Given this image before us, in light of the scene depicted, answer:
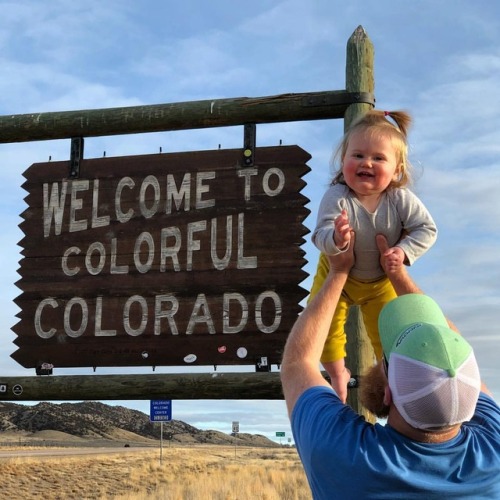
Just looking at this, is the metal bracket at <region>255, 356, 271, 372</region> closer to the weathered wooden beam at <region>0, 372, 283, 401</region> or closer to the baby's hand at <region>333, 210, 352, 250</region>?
the weathered wooden beam at <region>0, 372, 283, 401</region>

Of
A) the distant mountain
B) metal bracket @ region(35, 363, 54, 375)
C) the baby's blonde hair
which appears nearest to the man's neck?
the baby's blonde hair

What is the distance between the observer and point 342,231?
3.38 metres

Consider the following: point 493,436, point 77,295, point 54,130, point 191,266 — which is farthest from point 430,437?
point 54,130

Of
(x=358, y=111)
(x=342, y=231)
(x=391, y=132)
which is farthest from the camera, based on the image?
(x=358, y=111)

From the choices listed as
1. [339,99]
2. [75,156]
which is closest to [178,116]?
[75,156]

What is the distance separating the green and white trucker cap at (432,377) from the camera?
2.05 meters

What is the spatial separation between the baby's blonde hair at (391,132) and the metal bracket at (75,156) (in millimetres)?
3725

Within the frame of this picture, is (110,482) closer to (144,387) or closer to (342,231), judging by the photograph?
(144,387)

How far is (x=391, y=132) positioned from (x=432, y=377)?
1.94 metres

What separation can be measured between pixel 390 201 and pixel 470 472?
6.46 ft

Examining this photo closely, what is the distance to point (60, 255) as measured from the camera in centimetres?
709

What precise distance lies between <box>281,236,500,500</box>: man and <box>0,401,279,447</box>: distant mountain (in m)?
86.6

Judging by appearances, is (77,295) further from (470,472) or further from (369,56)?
(470,472)

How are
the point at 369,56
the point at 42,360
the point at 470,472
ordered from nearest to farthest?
1. the point at 470,472
2. the point at 369,56
3. the point at 42,360
